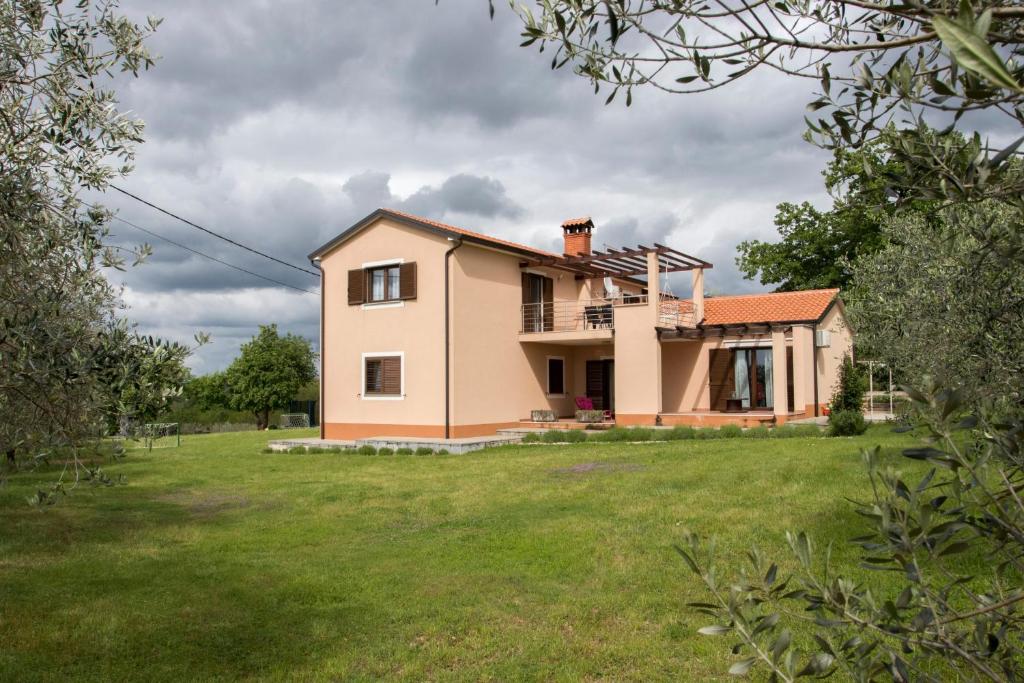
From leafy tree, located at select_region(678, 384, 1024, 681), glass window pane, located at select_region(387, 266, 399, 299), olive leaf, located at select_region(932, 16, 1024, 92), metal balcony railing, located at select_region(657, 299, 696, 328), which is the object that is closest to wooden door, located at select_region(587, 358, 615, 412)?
metal balcony railing, located at select_region(657, 299, 696, 328)

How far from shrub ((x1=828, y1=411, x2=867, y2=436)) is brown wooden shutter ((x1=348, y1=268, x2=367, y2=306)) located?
1402 cm

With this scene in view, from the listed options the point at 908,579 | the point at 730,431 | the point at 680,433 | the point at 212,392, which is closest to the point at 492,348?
the point at 680,433

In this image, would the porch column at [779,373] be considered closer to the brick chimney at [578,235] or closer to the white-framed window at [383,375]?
the brick chimney at [578,235]

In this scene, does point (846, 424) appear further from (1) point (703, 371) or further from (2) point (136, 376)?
(2) point (136, 376)

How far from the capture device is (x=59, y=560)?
8.64 meters

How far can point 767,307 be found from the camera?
78.7ft

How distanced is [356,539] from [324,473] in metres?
7.26

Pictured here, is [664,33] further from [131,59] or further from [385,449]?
[385,449]

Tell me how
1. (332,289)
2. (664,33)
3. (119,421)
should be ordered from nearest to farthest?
(664,33)
(119,421)
(332,289)

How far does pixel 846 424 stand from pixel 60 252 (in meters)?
17.4

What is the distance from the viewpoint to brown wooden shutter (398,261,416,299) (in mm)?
22234

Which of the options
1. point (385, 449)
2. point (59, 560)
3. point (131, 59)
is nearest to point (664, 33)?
point (131, 59)

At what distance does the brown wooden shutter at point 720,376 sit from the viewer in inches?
963

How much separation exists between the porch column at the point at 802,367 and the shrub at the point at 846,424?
4256 mm
